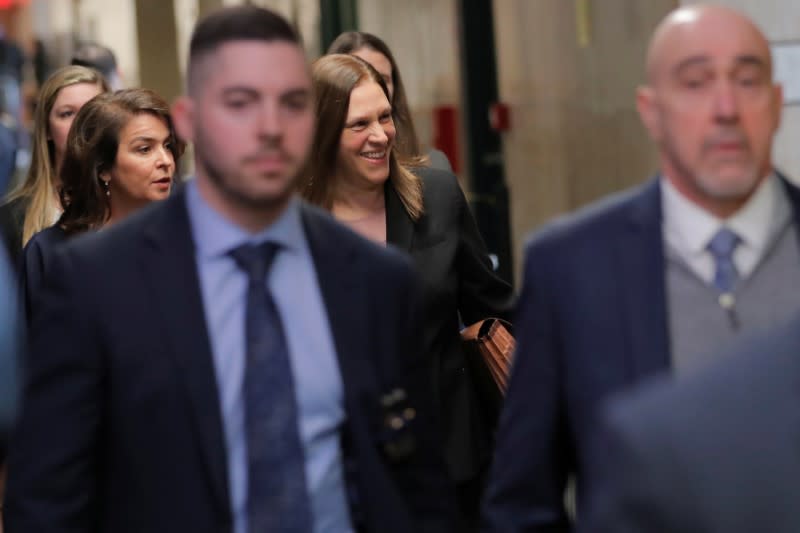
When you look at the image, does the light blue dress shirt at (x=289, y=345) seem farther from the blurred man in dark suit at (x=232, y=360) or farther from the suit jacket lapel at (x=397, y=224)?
the suit jacket lapel at (x=397, y=224)

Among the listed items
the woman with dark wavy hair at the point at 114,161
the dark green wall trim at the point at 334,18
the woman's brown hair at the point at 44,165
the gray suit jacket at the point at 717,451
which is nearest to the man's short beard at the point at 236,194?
the gray suit jacket at the point at 717,451

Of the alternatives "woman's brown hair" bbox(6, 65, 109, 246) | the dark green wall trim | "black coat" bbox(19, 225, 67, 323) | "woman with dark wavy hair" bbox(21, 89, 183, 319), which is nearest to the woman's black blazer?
"woman with dark wavy hair" bbox(21, 89, 183, 319)

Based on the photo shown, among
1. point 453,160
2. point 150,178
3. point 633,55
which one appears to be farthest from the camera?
point 453,160

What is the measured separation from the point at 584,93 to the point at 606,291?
6.08m

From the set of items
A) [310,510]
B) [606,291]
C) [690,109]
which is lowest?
[310,510]

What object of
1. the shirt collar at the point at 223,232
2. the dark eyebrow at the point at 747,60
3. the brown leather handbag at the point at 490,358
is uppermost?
the dark eyebrow at the point at 747,60

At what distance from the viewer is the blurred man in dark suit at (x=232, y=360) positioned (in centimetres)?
309

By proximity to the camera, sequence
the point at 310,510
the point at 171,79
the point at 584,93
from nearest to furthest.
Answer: the point at 310,510
the point at 584,93
the point at 171,79

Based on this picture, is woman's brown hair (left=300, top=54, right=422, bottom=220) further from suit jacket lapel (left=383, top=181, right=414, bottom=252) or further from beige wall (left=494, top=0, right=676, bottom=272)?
beige wall (left=494, top=0, right=676, bottom=272)

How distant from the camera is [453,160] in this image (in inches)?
453

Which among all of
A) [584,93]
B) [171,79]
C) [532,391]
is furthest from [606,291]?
[171,79]

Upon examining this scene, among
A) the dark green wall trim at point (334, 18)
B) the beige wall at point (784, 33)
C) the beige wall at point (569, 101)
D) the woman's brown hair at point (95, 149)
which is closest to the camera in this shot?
the woman's brown hair at point (95, 149)

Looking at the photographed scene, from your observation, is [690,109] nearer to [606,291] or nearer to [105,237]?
[606,291]

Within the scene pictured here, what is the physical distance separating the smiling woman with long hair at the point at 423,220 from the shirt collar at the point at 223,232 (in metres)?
1.79
